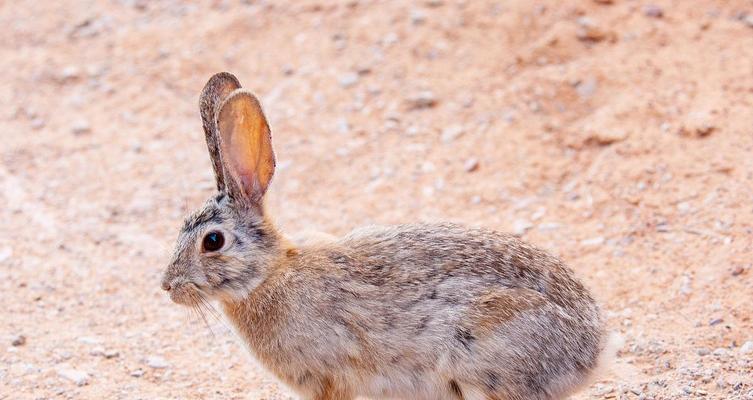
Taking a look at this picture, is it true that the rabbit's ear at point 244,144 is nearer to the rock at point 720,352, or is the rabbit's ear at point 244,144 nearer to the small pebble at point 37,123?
the rock at point 720,352

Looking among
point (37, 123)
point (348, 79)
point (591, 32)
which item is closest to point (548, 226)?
point (591, 32)

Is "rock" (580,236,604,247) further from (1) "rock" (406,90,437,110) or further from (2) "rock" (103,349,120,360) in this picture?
(2) "rock" (103,349,120,360)

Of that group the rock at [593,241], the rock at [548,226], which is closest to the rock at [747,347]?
Result: the rock at [593,241]

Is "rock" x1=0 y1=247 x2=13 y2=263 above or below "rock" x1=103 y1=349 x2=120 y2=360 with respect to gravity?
above

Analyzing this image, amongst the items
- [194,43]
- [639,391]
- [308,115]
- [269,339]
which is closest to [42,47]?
[194,43]

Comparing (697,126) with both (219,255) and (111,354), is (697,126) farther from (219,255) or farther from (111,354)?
(111,354)

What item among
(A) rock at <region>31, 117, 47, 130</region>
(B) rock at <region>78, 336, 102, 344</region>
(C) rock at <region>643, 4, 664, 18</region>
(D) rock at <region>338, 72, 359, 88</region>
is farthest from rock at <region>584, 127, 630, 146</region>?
(A) rock at <region>31, 117, 47, 130</region>

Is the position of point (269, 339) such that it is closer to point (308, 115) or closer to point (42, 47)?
A: point (308, 115)
